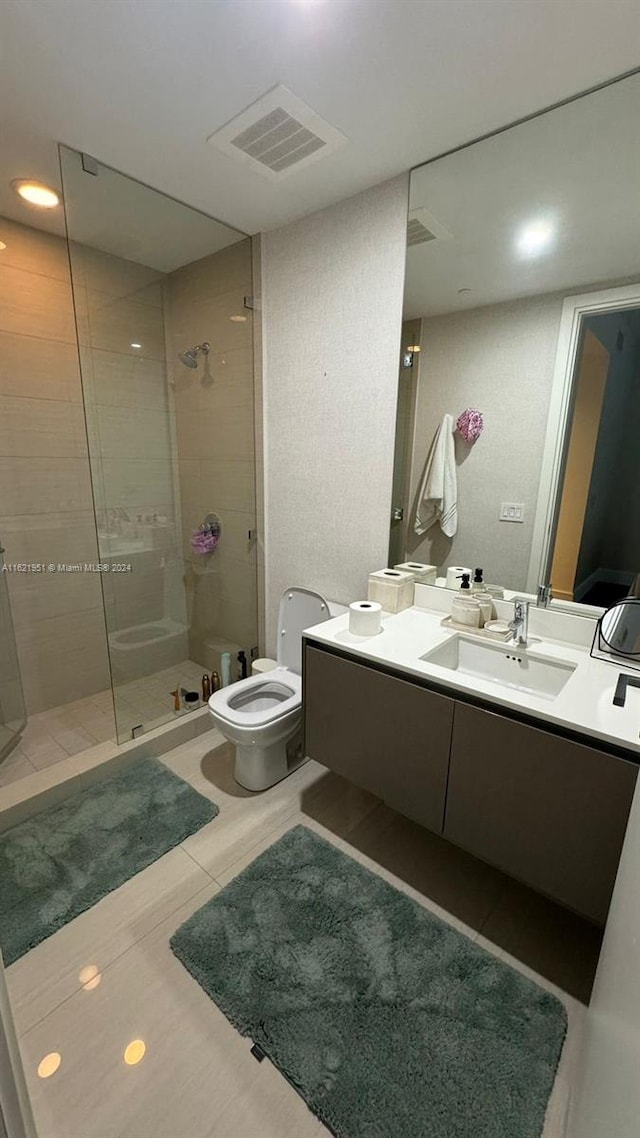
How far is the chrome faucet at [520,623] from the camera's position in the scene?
1.58 m

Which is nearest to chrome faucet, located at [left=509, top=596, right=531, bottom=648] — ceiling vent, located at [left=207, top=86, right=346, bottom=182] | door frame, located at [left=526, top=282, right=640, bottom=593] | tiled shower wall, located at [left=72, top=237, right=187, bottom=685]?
door frame, located at [left=526, top=282, right=640, bottom=593]

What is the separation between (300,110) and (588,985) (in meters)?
2.79

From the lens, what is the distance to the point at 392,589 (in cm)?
191

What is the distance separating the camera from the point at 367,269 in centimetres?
188

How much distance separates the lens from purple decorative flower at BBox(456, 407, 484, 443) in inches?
68.3

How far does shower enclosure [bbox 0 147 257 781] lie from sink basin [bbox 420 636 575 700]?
4.50ft

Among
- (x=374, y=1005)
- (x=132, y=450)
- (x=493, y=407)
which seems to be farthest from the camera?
(x=132, y=450)

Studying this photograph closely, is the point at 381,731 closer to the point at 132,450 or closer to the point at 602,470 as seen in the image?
the point at 602,470

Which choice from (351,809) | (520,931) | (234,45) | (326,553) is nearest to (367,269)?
(234,45)

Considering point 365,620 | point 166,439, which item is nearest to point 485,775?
point 365,620

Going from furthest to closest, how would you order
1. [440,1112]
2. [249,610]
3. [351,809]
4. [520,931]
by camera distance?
[249,610] < [351,809] < [520,931] < [440,1112]

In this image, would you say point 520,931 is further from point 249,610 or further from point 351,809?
point 249,610

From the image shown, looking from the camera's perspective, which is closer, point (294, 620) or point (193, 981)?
point (193, 981)

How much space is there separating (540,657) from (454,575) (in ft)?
1.62
